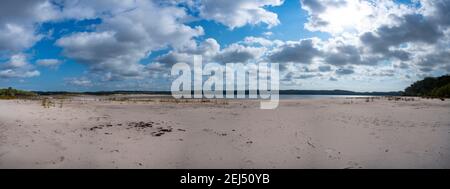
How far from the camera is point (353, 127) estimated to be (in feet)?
38.7

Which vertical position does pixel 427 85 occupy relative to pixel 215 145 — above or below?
above

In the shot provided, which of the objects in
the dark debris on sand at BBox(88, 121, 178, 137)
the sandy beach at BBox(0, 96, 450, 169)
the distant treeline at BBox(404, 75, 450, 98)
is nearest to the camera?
the sandy beach at BBox(0, 96, 450, 169)

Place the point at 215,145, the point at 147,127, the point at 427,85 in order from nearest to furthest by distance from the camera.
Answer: the point at 215,145, the point at 147,127, the point at 427,85

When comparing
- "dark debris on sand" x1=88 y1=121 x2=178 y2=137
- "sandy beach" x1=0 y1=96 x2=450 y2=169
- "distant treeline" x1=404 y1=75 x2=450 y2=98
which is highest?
"distant treeline" x1=404 y1=75 x2=450 y2=98

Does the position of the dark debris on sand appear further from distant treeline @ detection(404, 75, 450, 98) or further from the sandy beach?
distant treeline @ detection(404, 75, 450, 98)

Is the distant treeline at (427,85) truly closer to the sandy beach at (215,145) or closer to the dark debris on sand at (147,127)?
the sandy beach at (215,145)

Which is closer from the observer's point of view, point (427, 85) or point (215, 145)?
point (215, 145)

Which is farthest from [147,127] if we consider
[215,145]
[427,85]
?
[427,85]

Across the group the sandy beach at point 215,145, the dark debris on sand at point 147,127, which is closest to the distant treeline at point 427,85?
the sandy beach at point 215,145

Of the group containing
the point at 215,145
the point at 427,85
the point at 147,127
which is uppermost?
the point at 427,85

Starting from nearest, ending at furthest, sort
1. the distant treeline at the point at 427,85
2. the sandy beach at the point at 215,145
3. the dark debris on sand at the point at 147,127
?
the sandy beach at the point at 215,145 → the dark debris on sand at the point at 147,127 → the distant treeline at the point at 427,85

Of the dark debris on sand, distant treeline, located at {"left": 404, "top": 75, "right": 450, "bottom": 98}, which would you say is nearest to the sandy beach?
the dark debris on sand

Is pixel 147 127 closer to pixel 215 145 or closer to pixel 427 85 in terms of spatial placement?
pixel 215 145

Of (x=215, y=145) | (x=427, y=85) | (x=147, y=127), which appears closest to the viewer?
(x=215, y=145)
